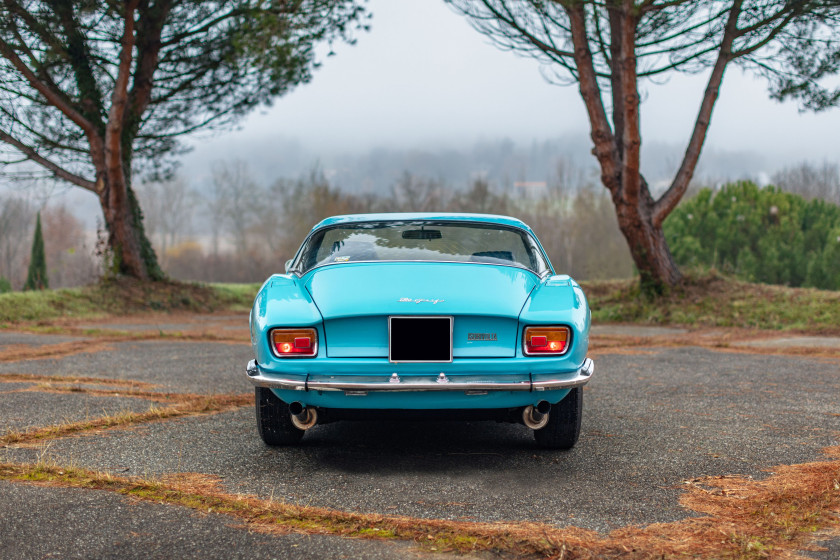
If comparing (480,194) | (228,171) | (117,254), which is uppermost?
(228,171)

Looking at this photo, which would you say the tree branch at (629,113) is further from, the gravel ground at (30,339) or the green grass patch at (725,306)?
the gravel ground at (30,339)

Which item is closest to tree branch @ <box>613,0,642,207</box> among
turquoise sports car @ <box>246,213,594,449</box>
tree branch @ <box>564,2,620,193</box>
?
tree branch @ <box>564,2,620,193</box>

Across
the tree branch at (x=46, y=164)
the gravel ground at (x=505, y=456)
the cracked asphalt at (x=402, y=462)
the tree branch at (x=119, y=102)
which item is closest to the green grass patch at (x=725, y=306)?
the cracked asphalt at (x=402, y=462)

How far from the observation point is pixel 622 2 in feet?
40.4

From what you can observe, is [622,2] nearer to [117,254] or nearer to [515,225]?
[515,225]

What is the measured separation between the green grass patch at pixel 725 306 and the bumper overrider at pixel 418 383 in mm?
9792

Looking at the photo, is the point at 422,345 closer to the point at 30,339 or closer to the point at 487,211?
the point at 30,339

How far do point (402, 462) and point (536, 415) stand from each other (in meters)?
0.72

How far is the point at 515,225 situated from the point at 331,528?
2.51m

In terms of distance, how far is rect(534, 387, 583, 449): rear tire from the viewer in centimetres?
400

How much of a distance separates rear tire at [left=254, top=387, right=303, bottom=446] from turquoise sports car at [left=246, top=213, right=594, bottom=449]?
10 cm

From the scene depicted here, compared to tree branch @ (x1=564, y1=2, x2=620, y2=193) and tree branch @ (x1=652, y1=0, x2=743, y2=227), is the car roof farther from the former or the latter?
tree branch @ (x1=652, y1=0, x2=743, y2=227)

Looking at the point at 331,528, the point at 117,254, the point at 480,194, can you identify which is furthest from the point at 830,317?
the point at 480,194

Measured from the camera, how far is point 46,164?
17.3 metres
